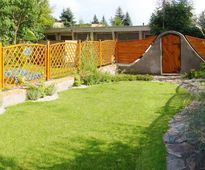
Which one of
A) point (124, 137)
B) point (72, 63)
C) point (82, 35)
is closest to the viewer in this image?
point (124, 137)

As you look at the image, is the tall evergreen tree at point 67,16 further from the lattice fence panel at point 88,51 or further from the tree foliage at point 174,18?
the lattice fence panel at point 88,51

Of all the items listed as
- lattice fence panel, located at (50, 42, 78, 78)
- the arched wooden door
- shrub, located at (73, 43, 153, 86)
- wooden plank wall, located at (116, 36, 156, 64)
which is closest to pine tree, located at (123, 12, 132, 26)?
wooden plank wall, located at (116, 36, 156, 64)

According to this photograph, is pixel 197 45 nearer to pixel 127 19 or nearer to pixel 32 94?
pixel 32 94

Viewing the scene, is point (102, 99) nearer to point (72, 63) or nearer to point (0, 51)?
point (0, 51)

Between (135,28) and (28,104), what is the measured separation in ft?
59.5

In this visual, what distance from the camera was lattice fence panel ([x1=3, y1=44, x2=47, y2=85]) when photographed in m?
8.95

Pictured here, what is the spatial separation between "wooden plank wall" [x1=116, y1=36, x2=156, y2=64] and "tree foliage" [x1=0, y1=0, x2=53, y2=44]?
366 inches

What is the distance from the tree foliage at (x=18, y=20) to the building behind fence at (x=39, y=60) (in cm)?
1128

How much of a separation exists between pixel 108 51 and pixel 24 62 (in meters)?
6.77

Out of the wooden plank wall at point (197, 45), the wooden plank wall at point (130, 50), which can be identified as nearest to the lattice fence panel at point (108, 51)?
the wooden plank wall at point (130, 50)

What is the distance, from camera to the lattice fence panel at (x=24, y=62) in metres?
8.95

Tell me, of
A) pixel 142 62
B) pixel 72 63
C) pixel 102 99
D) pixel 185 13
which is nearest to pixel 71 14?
pixel 185 13

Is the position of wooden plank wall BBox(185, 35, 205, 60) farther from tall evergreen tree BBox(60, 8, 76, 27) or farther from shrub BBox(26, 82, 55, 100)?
tall evergreen tree BBox(60, 8, 76, 27)

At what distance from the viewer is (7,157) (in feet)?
15.8
